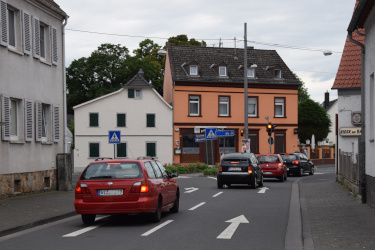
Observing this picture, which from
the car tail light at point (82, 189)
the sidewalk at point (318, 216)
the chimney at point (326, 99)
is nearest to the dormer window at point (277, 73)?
the sidewalk at point (318, 216)

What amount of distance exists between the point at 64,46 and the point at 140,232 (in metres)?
16.1

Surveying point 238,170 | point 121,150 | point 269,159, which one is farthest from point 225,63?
point 238,170

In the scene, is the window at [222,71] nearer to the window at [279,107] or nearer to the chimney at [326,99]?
the window at [279,107]

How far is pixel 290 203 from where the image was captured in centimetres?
1834

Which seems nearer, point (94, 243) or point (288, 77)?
point (94, 243)

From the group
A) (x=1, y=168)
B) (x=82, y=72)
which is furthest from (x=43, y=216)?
(x=82, y=72)

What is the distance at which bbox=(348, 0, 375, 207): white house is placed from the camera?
15.4 metres

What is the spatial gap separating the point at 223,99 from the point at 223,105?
559mm

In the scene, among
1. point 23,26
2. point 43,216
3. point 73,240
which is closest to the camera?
point 73,240

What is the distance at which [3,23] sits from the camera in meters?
19.9

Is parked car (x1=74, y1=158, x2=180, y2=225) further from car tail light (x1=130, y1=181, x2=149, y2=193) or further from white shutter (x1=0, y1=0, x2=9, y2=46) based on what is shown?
white shutter (x1=0, y1=0, x2=9, y2=46)

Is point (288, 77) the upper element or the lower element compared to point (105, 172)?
upper

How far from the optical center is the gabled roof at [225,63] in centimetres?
5575

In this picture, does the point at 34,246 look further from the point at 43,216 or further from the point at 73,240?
the point at 43,216
